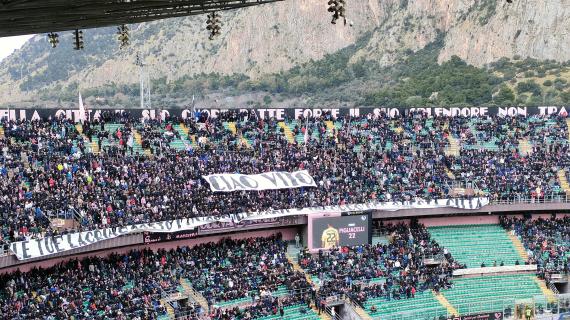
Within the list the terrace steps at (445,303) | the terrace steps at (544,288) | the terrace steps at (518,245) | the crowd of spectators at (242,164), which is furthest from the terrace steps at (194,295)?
the terrace steps at (518,245)

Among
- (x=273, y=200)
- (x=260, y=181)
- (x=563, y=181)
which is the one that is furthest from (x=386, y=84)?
(x=273, y=200)

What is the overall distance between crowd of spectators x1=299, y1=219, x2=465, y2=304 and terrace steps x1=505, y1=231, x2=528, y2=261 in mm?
4706

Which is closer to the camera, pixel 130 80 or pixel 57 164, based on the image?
pixel 57 164

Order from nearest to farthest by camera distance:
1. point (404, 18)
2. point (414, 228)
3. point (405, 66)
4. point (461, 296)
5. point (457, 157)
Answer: point (461, 296) < point (414, 228) < point (457, 157) < point (405, 66) < point (404, 18)

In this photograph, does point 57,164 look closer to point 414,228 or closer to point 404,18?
point 414,228

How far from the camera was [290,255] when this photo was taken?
46.7 m

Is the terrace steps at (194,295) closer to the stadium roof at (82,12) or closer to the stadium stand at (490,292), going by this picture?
the stadium stand at (490,292)

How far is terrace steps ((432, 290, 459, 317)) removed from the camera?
4433 centimetres

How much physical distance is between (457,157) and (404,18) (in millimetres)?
83456

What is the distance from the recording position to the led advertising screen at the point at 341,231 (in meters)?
46.9

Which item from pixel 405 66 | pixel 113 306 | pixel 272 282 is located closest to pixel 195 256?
pixel 272 282

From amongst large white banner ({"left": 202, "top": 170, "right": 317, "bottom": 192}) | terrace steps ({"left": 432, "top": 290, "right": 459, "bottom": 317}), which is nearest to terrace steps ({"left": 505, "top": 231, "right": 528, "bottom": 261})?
terrace steps ({"left": 432, "top": 290, "right": 459, "bottom": 317})

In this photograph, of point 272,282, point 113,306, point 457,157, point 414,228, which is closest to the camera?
point 113,306

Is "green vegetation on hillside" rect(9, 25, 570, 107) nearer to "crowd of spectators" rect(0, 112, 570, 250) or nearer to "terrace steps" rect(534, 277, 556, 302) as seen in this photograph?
"crowd of spectators" rect(0, 112, 570, 250)
